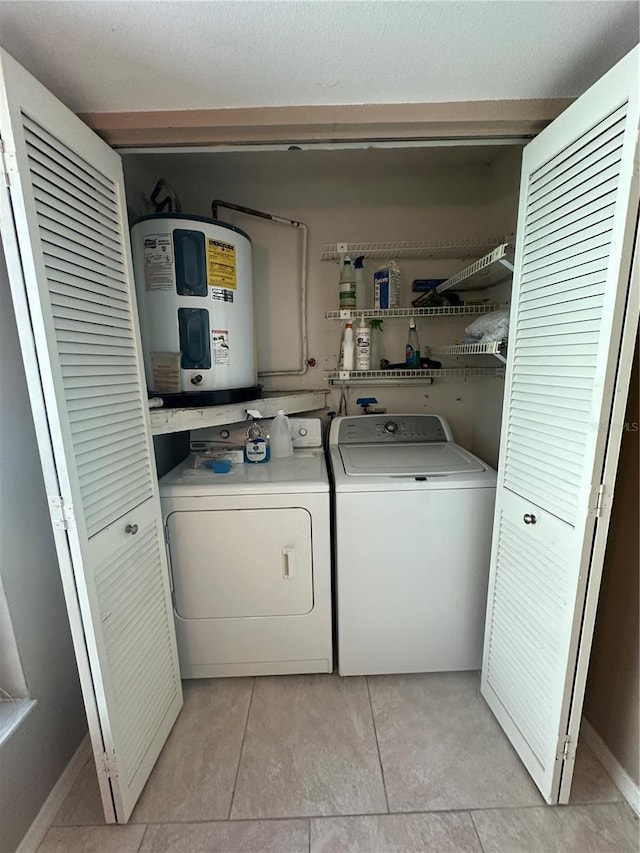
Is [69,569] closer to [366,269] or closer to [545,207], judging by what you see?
[545,207]

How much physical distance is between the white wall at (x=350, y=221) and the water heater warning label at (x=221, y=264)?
1.92 ft

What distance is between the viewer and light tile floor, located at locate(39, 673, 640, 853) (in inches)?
48.3

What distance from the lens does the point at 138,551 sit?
1389 millimetres

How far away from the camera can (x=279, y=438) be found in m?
2.06

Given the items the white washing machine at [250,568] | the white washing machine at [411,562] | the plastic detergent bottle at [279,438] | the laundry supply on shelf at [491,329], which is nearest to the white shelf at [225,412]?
the plastic detergent bottle at [279,438]

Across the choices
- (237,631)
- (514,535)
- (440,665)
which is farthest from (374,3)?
(440,665)

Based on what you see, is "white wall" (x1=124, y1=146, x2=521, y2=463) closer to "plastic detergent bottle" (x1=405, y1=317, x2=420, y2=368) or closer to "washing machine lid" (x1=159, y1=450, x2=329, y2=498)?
"plastic detergent bottle" (x1=405, y1=317, x2=420, y2=368)

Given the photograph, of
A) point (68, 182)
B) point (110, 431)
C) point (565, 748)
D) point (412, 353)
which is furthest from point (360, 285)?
point (565, 748)

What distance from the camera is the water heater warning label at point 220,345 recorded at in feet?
5.71

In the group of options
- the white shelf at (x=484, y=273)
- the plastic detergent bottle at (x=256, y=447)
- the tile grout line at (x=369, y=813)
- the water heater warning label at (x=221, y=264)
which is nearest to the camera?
the tile grout line at (x=369, y=813)

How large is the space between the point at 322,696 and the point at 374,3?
95.3 inches

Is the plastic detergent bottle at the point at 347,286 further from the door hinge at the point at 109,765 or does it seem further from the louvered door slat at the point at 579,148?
the door hinge at the point at 109,765

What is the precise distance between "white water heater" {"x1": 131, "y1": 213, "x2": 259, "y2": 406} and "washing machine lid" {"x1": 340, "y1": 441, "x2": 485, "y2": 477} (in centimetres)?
71

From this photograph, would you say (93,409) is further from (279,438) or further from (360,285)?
(360,285)
